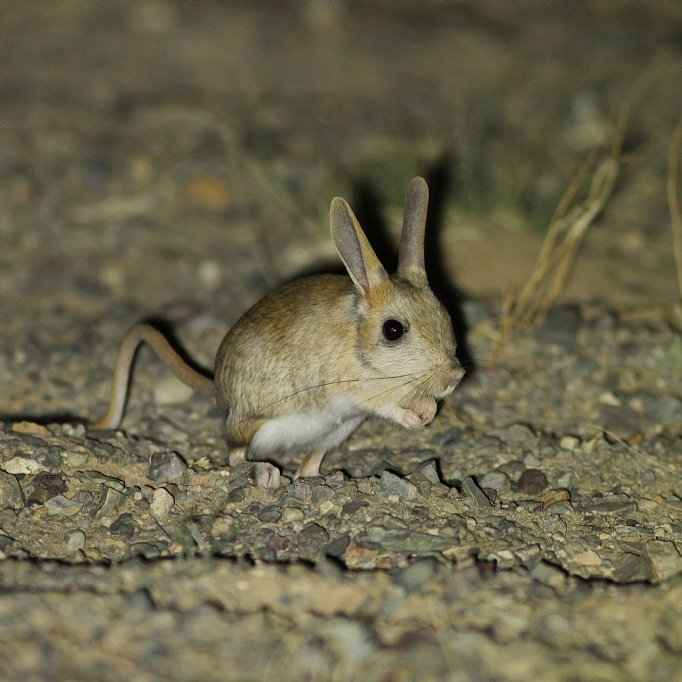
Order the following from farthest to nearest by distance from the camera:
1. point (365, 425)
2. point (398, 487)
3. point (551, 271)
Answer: point (551, 271) < point (365, 425) < point (398, 487)

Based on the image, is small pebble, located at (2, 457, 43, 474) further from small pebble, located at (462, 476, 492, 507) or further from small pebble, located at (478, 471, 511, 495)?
small pebble, located at (478, 471, 511, 495)

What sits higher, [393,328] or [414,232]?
[414,232]

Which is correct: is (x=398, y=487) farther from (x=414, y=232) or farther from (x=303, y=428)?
A: (x=414, y=232)

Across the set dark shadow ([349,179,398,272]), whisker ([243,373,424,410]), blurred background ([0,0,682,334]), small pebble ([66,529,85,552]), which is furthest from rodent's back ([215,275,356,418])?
dark shadow ([349,179,398,272])

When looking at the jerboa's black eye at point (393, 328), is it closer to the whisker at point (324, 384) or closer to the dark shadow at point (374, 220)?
the whisker at point (324, 384)

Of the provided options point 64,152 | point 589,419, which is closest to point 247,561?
point 589,419

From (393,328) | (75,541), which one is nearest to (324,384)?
(393,328)

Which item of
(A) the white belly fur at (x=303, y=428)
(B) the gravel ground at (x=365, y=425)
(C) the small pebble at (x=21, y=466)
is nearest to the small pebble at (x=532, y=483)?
(B) the gravel ground at (x=365, y=425)
